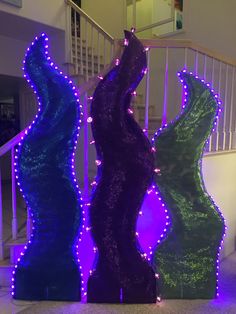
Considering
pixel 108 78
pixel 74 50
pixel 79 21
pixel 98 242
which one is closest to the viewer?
pixel 108 78

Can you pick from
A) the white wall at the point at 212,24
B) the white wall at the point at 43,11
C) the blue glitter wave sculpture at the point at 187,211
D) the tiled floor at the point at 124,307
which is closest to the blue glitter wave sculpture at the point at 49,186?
the tiled floor at the point at 124,307

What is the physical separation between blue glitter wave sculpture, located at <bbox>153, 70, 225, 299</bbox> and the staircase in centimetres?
25

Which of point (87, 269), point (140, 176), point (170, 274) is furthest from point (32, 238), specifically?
point (170, 274)

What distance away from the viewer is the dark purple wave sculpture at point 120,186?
2062mm

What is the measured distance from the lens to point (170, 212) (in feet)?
7.61

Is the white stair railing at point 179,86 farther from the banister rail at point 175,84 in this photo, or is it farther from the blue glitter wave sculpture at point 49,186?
the blue glitter wave sculpture at point 49,186

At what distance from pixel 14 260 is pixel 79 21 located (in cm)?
456

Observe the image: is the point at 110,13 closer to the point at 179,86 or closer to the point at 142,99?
the point at 142,99

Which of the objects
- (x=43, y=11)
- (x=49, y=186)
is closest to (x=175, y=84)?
(x=43, y=11)

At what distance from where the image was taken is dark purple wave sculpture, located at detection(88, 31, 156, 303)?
6.77 feet

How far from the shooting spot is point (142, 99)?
15.0 ft

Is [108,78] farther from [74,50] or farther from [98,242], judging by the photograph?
[74,50]

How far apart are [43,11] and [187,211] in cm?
305

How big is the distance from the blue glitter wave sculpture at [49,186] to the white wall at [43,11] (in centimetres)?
172
